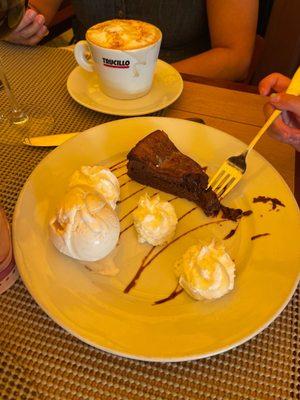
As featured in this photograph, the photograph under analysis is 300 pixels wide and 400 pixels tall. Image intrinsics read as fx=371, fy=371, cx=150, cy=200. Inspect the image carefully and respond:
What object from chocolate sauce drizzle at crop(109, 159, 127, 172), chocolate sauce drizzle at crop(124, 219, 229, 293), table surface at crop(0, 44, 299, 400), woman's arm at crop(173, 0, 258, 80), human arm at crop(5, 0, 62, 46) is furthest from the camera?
woman's arm at crop(173, 0, 258, 80)

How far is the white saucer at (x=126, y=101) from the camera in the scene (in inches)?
40.3

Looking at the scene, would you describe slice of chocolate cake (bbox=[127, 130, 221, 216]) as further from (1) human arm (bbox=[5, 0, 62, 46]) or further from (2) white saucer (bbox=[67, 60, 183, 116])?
(1) human arm (bbox=[5, 0, 62, 46])

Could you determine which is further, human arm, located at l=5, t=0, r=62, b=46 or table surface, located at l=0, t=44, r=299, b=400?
human arm, located at l=5, t=0, r=62, b=46

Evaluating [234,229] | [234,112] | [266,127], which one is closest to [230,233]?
[234,229]

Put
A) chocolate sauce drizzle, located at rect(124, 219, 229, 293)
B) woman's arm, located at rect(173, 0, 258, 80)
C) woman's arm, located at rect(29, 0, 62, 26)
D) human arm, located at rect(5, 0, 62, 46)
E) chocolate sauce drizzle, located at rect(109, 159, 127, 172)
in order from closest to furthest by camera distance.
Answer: chocolate sauce drizzle, located at rect(124, 219, 229, 293)
chocolate sauce drizzle, located at rect(109, 159, 127, 172)
human arm, located at rect(5, 0, 62, 46)
woman's arm, located at rect(173, 0, 258, 80)
woman's arm, located at rect(29, 0, 62, 26)

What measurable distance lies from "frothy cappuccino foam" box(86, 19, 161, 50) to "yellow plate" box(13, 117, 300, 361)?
0.95 ft

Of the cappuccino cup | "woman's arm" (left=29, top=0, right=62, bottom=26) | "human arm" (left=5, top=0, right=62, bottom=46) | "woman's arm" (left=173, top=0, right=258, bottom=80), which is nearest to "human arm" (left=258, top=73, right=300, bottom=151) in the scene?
the cappuccino cup

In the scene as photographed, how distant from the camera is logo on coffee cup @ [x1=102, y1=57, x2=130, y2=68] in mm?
970

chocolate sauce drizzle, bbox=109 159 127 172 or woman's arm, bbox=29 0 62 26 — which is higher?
woman's arm, bbox=29 0 62 26

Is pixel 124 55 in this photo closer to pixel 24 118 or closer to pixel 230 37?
pixel 24 118

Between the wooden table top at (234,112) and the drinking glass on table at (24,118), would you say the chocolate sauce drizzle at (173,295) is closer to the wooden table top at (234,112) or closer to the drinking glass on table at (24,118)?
the wooden table top at (234,112)

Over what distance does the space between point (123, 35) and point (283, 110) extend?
1.57ft

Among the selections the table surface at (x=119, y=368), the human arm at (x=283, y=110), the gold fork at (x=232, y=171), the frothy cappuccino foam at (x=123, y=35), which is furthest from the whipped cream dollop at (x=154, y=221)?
the frothy cappuccino foam at (x=123, y=35)

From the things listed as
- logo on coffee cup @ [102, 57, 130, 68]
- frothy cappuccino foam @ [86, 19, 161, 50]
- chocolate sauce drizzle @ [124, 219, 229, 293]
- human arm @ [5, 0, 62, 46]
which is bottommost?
chocolate sauce drizzle @ [124, 219, 229, 293]
